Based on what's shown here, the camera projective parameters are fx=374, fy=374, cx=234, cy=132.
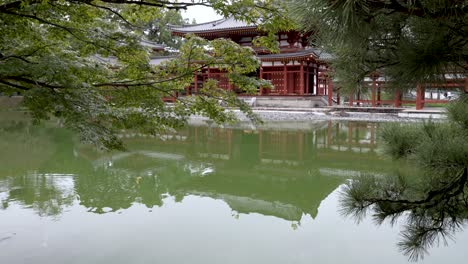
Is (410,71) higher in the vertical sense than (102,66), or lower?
lower

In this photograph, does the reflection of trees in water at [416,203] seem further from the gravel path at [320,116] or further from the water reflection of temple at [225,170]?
the gravel path at [320,116]

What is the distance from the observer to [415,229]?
1938mm

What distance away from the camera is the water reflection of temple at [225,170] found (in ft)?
17.2

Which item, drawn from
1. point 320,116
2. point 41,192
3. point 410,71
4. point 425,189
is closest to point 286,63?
point 320,116

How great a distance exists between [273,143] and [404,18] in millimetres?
9228

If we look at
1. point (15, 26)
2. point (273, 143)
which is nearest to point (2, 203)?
point (15, 26)

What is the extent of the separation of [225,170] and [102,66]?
165 inches

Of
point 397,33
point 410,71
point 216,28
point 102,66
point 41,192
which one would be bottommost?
point 41,192

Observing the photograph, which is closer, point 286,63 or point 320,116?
point 320,116

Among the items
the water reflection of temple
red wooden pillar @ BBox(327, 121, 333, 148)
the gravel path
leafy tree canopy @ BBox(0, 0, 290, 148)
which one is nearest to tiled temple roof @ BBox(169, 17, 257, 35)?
the gravel path

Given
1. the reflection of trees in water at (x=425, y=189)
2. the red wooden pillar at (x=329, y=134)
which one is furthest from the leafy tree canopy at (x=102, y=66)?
the red wooden pillar at (x=329, y=134)

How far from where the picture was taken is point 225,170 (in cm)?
730

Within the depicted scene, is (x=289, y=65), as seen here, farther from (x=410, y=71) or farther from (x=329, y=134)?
(x=410, y=71)

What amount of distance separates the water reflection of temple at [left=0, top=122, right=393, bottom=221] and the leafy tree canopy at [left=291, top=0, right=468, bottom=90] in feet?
10.4
